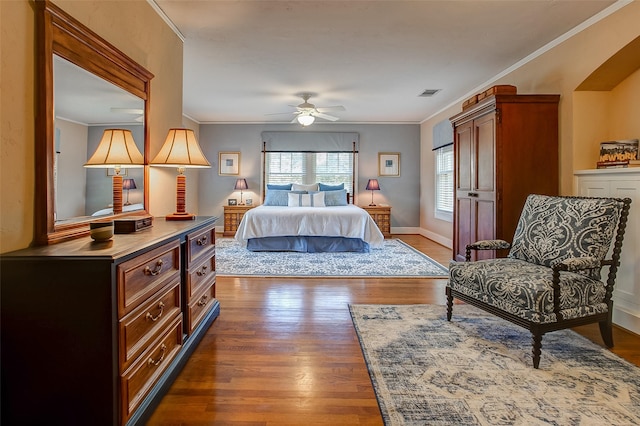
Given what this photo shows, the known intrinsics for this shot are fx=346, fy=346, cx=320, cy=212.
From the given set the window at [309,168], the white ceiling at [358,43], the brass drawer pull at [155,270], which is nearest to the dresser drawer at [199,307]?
the brass drawer pull at [155,270]

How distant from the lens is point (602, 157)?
299cm

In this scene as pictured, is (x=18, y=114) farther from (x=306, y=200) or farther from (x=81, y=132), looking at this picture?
(x=306, y=200)

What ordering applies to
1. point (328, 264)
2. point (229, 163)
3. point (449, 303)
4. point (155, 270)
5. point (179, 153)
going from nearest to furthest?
point (155, 270)
point (179, 153)
point (449, 303)
point (328, 264)
point (229, 163)

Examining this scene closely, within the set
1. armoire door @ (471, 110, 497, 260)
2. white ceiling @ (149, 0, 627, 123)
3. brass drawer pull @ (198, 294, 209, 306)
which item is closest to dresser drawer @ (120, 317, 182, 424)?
brass drawer pull @ (198, 294, 209, 306)

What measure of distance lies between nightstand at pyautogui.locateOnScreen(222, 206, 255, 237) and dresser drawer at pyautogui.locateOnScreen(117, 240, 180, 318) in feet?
17.7

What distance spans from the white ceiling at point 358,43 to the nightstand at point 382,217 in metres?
2.37

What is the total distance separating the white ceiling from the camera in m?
2.87

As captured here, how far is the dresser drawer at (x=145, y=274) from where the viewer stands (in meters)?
1.38

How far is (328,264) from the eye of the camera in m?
4.80

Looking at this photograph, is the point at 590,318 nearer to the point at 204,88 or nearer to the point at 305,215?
the point at 305,215

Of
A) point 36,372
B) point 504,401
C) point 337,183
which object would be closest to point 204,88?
point 337,183

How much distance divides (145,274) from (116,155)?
3.32 ft

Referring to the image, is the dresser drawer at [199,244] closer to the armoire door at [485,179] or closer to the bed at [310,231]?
the armoire door at [485,179]

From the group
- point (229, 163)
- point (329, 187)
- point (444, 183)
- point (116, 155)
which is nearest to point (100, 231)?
point (116, 155)
